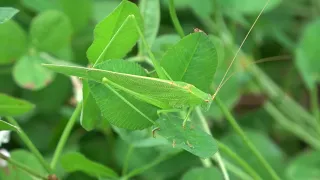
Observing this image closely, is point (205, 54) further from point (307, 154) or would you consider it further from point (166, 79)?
point (307, 154)

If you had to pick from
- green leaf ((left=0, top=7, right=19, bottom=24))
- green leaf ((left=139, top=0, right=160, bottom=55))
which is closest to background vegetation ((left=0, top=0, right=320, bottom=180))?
green leaf ((left=139, top=0, right=160, bottom=55))

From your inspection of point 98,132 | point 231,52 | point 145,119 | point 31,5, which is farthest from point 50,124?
point 145,119

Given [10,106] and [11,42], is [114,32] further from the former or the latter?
[11,42]

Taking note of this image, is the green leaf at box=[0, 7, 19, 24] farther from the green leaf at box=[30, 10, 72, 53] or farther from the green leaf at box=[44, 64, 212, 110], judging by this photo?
the green leaf at box=[30, 10, 72, 53]

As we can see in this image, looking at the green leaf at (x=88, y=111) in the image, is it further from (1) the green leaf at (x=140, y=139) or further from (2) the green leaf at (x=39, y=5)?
(2) the green leaf at (x=39, y=5)

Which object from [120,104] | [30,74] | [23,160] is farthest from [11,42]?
[120,104]

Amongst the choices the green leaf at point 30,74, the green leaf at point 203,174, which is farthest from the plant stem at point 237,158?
the green leaf at point 30,74
